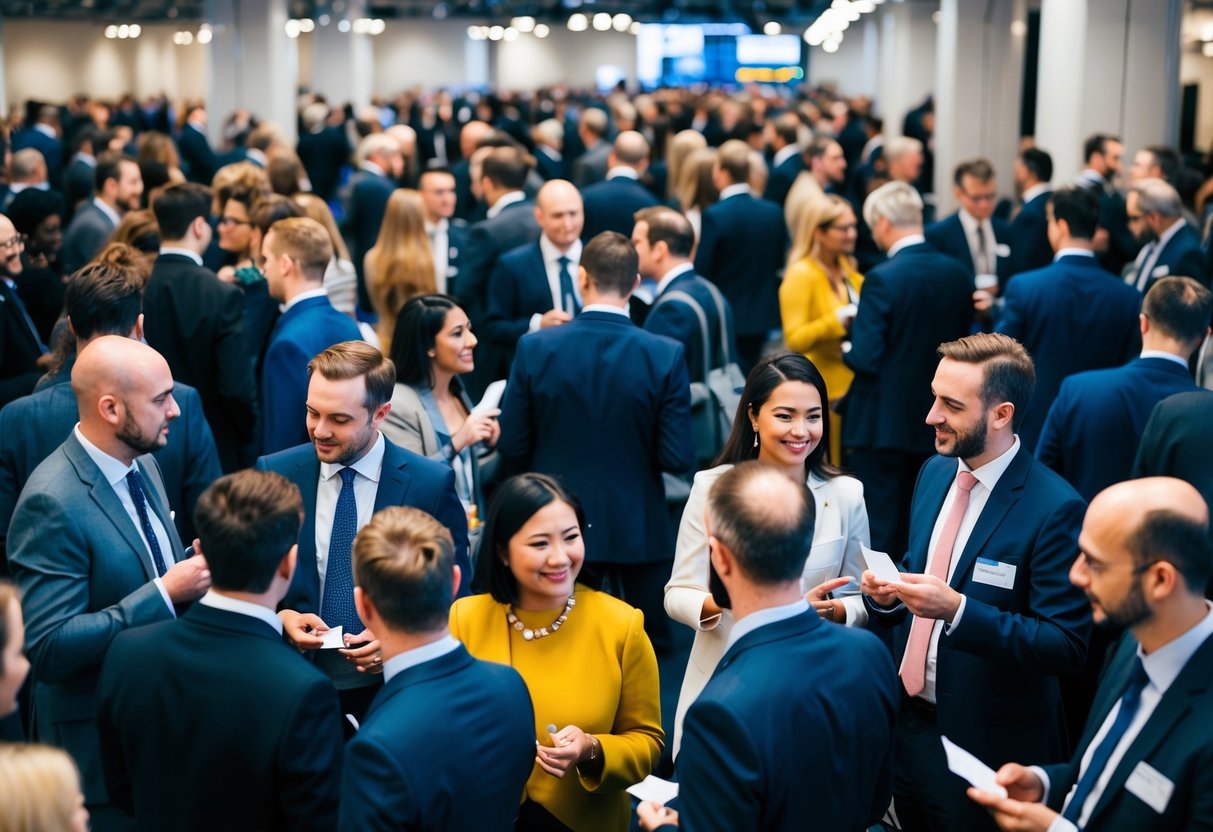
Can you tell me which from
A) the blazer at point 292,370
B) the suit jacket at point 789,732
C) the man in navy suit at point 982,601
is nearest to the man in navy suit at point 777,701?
the suit jacket at point 789,732

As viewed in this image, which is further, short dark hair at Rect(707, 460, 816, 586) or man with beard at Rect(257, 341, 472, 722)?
man with beard at Rect(257, 341, 472, 722)

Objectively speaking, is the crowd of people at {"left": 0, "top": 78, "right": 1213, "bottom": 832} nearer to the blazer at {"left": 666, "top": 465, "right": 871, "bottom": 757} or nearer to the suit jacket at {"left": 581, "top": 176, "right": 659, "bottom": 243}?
the blazer at {"left": 666, "top": 465, "right": 871, "bottom": 757}

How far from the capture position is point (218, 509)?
2611 millimetres

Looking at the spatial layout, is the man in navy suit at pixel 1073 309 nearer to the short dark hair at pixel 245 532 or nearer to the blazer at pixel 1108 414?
the blazer at pixel 1108 414

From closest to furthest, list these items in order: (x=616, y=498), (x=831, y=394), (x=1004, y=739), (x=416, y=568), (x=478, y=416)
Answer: (x=416, y=568), (x=1004, y=739), (x=478, y=416), (x=616, y=498), (x=831, y=394)

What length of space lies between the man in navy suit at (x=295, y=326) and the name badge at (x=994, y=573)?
2.54 m

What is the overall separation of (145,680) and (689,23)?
44929mm

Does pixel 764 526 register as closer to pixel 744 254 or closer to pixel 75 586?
pixel 75 586

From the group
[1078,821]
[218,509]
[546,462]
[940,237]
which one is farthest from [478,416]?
[940,237]

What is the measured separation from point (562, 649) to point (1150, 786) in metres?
1.30

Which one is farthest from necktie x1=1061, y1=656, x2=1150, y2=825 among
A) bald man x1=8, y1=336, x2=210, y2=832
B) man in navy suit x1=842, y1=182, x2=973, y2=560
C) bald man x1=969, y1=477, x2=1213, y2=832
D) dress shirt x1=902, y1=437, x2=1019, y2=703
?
man in navy suit x1=842, y1=182, x2=973, y2=560

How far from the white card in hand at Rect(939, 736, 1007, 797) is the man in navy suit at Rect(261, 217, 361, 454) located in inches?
116

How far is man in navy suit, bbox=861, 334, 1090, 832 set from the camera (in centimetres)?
317

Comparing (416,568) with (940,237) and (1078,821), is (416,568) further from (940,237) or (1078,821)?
(940,237)
